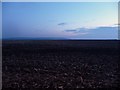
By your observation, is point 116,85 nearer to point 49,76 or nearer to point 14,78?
point 49,76

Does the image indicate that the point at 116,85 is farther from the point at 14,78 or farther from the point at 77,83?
the point at 14,78

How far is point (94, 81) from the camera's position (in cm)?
1069

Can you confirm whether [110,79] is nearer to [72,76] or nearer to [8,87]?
[72,76]

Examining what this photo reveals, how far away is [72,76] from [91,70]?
5.79 ft

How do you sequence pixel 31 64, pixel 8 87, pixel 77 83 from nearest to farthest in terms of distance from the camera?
pixel 8 87, pixel 77 83, pixel 31 64

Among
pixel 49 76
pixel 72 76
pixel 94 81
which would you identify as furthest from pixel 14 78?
pixel 94 81

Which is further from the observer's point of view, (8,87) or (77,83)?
(77,83)

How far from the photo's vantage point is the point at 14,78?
11047mm

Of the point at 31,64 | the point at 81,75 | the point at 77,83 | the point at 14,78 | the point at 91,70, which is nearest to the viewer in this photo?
the point at 77,83

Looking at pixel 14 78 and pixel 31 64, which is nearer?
pixel 14 78

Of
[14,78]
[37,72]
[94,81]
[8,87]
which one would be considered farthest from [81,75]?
[8,87]

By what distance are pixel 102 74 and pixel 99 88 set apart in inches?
103

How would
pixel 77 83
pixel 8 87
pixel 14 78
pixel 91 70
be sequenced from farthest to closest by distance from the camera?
pixel 91 70, pixel 14 78, pixel 77 83, pixel 8 87

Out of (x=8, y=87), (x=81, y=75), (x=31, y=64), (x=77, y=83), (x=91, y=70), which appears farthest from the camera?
(x=31, y=64)
